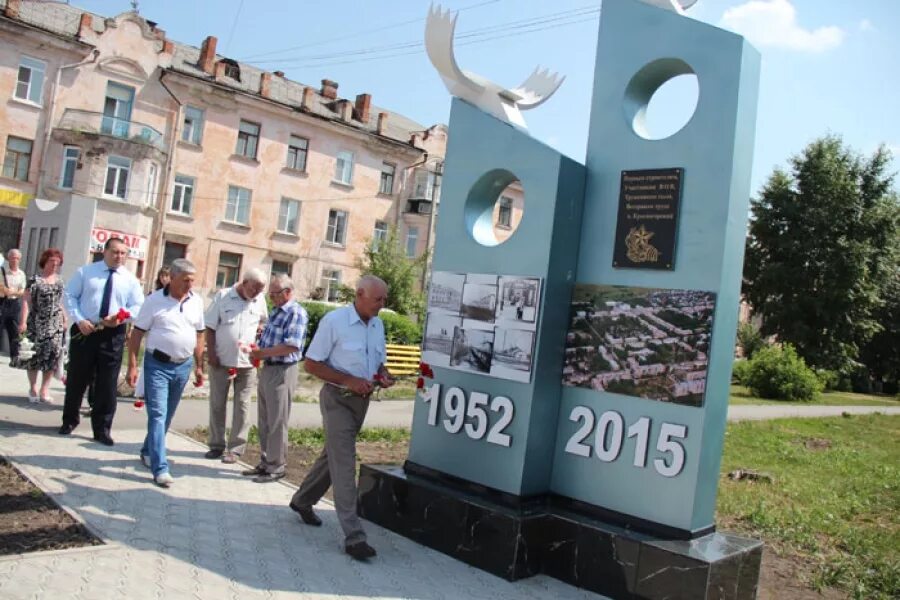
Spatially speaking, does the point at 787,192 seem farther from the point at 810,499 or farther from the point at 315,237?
the point at 810,499

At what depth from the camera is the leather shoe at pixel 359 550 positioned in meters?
4.78

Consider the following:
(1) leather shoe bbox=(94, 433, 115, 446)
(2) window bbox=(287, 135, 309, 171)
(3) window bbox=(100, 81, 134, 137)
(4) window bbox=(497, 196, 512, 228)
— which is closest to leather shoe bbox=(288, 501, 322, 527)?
(1) leather shoe bbox=(94, 433, 115, 446)

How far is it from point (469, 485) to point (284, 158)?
3121 cm

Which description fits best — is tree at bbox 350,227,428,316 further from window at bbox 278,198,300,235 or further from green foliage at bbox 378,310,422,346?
green foliage at bbox 378,310,422,346

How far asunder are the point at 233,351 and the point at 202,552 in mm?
2663

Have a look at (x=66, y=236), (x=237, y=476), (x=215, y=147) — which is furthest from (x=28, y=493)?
(x=215, y=147)

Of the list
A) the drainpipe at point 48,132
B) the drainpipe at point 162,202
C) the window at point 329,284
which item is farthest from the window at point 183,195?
the window at point 329,284

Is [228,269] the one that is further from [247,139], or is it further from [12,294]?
[12,294]

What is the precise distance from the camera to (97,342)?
7105 mm

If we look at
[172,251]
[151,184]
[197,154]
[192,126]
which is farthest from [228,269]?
[192,126]

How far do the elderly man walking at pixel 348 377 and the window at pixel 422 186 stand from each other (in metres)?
34.8

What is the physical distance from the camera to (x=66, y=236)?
14.2 m

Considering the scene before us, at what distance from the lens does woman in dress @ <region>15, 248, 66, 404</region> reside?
8531 millimetres

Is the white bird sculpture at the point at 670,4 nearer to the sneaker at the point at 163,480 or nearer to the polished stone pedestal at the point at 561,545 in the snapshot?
the polished stone pedestal at the point at 561,545
